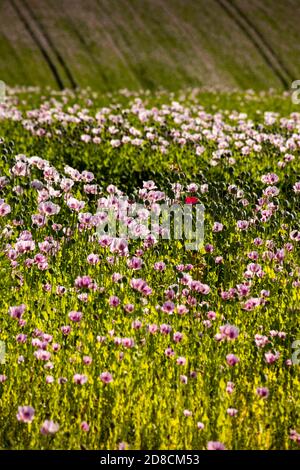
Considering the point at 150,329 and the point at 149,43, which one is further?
the point at 149,43

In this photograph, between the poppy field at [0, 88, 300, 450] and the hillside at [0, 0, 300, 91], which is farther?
the hillside at [0, 0, 300, 91]

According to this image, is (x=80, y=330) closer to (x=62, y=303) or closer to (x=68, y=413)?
(x=62, y=303)

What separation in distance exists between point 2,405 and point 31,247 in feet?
5.76

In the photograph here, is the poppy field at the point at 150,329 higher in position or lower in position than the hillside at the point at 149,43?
lower

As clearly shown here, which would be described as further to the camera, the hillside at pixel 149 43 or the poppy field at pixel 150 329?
the hillside at pixel 149 43

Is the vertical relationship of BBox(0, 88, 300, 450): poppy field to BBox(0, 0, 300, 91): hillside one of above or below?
below

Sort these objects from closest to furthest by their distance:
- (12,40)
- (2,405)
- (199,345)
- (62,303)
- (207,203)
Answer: (2,405)
(199,345)
(62,303)
(207,203)
(12,40)

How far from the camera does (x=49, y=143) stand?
11695 mm

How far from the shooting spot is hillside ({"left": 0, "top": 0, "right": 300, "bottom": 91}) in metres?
39.5

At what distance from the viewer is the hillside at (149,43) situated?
3953cm

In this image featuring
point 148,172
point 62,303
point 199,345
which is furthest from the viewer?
point 148,172

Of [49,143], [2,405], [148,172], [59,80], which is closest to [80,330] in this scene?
[2,405]

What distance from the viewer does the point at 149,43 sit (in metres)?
44.6

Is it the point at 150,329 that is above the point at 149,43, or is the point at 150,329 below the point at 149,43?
below
